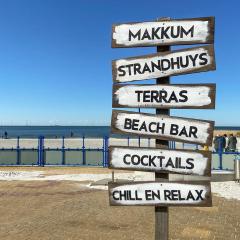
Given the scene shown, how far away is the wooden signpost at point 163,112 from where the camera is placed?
180 inches

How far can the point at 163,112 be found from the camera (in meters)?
4.70

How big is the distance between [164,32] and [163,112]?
Answer: 3.17 feet

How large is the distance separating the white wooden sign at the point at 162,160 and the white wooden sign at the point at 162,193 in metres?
0.17

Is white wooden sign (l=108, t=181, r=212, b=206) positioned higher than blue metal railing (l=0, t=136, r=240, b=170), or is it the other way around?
white wooden sign (l=108, t=181, r=212, b=206)

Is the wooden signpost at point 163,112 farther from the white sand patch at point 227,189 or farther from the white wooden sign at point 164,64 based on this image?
the white sand patch at point 227,189

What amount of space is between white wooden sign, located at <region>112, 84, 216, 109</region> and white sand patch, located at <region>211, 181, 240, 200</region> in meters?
9.37

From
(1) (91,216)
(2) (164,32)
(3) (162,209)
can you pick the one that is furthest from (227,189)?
(2) (164,32)

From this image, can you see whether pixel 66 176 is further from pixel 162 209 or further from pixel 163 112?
pixel 163 112

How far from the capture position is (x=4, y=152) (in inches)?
891

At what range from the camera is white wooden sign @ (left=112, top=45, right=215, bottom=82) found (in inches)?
180

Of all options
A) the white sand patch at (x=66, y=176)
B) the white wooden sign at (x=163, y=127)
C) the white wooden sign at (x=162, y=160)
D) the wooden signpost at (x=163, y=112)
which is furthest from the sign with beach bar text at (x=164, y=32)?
the white sand patch at (x=66, y=176)

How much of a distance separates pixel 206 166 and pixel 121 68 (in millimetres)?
1574

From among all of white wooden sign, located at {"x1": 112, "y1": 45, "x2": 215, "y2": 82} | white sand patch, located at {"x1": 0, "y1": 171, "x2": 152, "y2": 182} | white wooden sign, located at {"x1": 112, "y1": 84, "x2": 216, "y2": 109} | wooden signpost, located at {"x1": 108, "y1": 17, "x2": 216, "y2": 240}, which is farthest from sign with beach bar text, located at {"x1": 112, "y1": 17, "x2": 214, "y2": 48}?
white sand patch, located at {"x1": 0, "y1": 171, "x2": 152, "y2": 182}

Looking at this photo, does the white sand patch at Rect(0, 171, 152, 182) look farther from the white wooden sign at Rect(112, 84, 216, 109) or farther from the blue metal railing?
the white wooden sign at Rect(112, 84, 216, 109)
